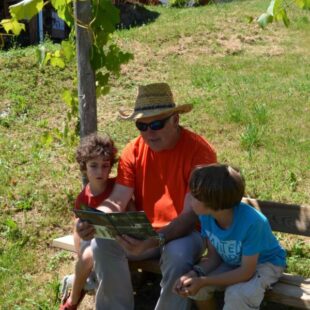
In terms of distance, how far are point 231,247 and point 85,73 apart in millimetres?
1454

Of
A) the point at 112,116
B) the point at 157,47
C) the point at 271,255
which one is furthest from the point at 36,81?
the point at 271,255

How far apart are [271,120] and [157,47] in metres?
4.52

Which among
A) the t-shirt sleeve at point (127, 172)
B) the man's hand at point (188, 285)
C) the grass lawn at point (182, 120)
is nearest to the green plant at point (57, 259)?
the grass lawn at point (182, 120)

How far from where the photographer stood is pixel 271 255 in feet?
10.6

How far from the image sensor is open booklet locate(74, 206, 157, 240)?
299 centimetres

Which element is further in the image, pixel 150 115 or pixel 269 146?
pixel 269 146

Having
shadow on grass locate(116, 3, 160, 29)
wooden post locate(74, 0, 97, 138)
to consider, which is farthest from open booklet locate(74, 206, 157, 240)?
shadow on grass locate(116, 3, 160, 29)

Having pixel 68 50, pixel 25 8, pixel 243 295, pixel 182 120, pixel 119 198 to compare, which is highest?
pixel 25 8

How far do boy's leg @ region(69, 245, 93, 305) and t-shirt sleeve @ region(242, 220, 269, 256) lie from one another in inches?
38.2

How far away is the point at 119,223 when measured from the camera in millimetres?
3072

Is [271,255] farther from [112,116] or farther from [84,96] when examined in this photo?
[112,116]

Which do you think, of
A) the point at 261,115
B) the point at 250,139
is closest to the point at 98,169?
the point at 250,139

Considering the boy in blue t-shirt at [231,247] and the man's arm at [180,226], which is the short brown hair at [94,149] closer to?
the man's arm at [180,226]

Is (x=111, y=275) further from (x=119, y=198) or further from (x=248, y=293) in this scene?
(x=248, y=293)
